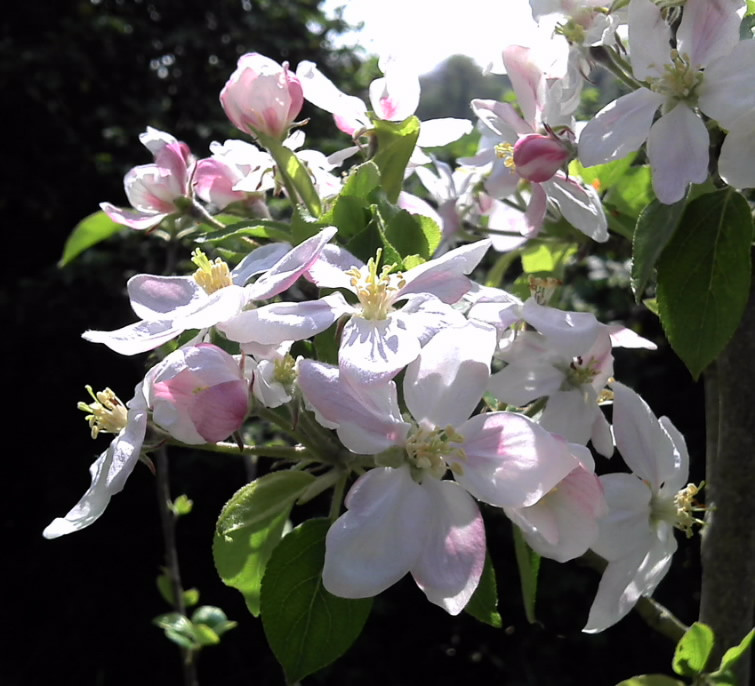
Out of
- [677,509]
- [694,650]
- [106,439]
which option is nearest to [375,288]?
[677,509]

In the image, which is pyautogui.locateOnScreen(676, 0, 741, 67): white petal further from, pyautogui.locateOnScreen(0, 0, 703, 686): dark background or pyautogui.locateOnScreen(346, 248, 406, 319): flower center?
pyautogui.locateOnScreen(0, 0, 703, 686): dark background

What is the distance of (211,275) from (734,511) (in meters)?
0.58

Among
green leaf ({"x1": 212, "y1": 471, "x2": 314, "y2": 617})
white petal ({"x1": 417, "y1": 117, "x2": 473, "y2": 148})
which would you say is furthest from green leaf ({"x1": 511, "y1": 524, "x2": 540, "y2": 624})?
white petal ({"x1": 417, "y1": 117, "x2": 473, "y2": 148})

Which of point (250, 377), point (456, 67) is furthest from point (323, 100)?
point (456, 67)

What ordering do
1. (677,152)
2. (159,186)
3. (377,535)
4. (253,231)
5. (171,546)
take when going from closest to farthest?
(377,535), (677,152), (253,231), (159,186), (171,546)

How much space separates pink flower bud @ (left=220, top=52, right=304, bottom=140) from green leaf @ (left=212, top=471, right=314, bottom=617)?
331 millimetres

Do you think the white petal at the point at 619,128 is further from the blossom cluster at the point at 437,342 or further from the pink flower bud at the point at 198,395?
the pink flower bud at the point at 198,395

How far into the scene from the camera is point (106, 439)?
2.34 meters

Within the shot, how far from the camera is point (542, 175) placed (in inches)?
26.0

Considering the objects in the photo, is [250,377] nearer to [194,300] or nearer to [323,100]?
[194,300]

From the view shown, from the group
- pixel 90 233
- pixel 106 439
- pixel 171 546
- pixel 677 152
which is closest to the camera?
pixel 677 152

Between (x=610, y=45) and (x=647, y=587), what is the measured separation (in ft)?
1.38

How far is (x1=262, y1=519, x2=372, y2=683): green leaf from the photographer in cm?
57

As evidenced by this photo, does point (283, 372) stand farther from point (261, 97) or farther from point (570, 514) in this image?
point (261, 97)
